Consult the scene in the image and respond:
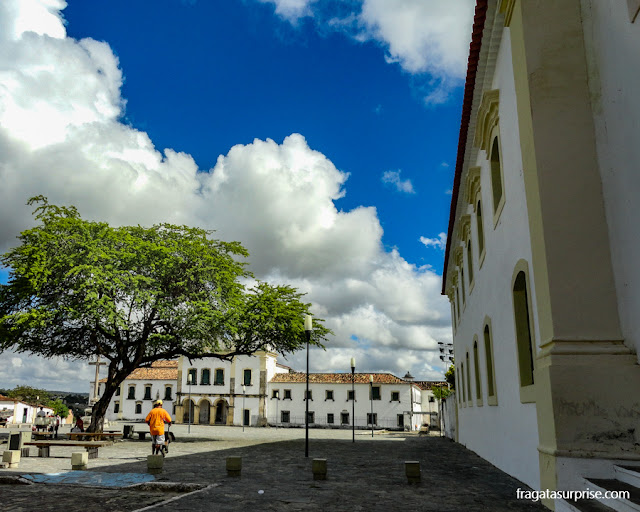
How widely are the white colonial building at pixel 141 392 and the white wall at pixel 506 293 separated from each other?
56.2m

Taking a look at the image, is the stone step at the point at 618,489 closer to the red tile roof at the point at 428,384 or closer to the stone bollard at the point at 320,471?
the stone bollard at the point at 320,471

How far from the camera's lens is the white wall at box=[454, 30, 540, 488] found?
7809mm

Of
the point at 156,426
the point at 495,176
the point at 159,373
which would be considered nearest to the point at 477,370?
the point at 495,176

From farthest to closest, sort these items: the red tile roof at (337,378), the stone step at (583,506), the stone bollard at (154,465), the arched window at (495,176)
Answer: the red tile roof at (337,378) < the stone bollard at (154,465) < the arched window at (495,176) < the stone step at (583,506)

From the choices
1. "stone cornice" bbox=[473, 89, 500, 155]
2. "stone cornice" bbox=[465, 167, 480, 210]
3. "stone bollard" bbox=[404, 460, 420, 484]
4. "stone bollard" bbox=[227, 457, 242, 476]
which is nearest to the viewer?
"stone cornice" bbox=[473, 89, 500, 155]

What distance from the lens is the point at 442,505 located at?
7.29 metres

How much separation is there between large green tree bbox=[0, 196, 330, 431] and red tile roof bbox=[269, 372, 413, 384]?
3641 cm

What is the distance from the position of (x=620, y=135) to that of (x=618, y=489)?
11.4ft

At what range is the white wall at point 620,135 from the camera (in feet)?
17.1

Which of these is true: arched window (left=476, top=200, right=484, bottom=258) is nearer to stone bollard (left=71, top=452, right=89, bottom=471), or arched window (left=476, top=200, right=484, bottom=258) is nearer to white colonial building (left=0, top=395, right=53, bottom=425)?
stone bollard (left=71, top=452, right=89, bottom=471)

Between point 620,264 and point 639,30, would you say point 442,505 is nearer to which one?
point 620,264

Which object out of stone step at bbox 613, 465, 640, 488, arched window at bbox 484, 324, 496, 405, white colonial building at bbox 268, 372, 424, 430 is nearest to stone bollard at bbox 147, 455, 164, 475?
arched window at bbox 484, 324, 496, 405

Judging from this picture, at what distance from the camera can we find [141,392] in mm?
64938

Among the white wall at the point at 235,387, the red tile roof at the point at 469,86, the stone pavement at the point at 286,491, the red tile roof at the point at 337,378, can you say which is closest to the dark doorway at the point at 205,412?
the white wall at the point at 235,387
